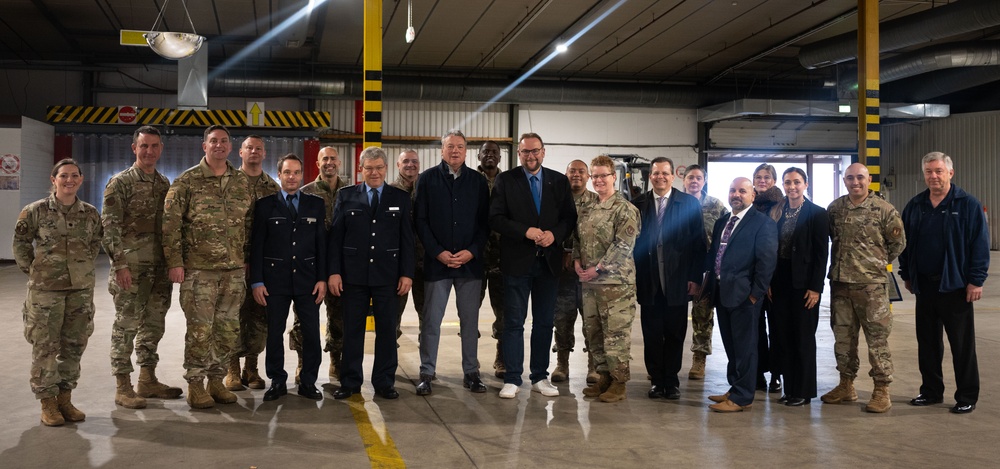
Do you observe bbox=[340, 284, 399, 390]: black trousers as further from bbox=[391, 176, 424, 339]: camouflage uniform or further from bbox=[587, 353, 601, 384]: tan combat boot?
bbox=[587, 353, 601, 384]: tan combat boot

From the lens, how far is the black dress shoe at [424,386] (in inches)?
206

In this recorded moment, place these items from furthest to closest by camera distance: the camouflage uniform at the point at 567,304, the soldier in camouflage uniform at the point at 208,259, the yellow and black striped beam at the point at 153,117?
the yellow and black striped beam at the point at 153,117, the camouflage uniform at the point at 567,304, the soldier in camouflage uniform at the point at 208,259

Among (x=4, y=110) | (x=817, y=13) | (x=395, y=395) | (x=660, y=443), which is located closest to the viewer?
(x=660, y=443)

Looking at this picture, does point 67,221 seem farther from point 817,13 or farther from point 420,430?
point 817,13

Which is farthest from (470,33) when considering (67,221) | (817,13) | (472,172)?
(67,221)

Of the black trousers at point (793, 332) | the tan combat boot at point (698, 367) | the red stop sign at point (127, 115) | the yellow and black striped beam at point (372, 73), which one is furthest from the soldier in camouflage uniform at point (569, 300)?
the red stop sign at point (127, 115)

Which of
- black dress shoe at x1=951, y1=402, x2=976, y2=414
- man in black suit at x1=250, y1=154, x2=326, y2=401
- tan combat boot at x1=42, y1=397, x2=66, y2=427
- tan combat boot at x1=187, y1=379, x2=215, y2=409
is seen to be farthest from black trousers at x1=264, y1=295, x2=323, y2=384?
black dress shoe at x1=951, y1=402, x2=976, y2=414

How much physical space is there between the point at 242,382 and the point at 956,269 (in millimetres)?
4807

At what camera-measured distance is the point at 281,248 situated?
5.03 meters

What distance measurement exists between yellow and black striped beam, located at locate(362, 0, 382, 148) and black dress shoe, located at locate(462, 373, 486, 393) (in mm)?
3434

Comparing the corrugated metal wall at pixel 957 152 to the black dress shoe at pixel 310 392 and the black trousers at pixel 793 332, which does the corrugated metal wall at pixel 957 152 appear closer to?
the black trousers at pixel 793 332

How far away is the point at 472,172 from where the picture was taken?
5453mm

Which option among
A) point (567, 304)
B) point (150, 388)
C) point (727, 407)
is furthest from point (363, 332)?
point (727, 407)

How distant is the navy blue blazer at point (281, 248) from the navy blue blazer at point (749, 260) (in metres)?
2.67
